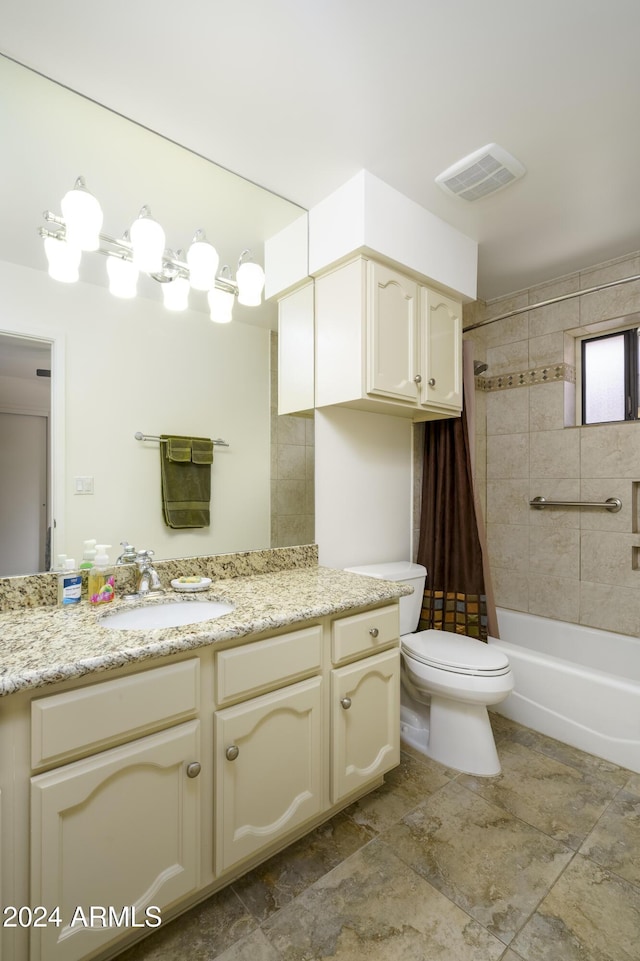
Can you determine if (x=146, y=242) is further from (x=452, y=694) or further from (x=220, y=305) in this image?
(x=452, y=694)

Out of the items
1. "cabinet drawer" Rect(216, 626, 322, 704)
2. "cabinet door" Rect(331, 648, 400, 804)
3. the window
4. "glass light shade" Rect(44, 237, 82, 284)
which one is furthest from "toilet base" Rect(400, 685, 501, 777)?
"glass light shade" Rect(44, 237, 82, 284)

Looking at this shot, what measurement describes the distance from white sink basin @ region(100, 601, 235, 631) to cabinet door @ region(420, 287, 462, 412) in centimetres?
123

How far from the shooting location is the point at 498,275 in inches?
98.7

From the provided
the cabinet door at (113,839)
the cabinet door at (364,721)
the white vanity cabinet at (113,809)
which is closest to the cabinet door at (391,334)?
the cabinet door at (364,721)

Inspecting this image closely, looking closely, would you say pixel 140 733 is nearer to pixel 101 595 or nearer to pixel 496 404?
pixel 101 595

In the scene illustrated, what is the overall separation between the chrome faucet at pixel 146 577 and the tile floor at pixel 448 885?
86 cm

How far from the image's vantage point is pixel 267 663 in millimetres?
1229

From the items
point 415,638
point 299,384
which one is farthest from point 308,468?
point 415,638

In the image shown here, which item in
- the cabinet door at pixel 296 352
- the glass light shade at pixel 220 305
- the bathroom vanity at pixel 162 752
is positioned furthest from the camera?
the cabinet door at pixel 296 352

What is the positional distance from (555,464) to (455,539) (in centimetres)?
84

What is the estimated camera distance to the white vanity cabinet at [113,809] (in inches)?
35.2

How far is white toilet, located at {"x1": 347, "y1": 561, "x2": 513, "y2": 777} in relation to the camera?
5.64ft

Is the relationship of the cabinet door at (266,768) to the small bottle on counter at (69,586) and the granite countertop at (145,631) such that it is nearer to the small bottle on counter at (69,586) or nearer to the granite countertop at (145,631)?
the granite countertop at (145,631)

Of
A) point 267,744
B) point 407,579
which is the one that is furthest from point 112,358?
point 407,579
